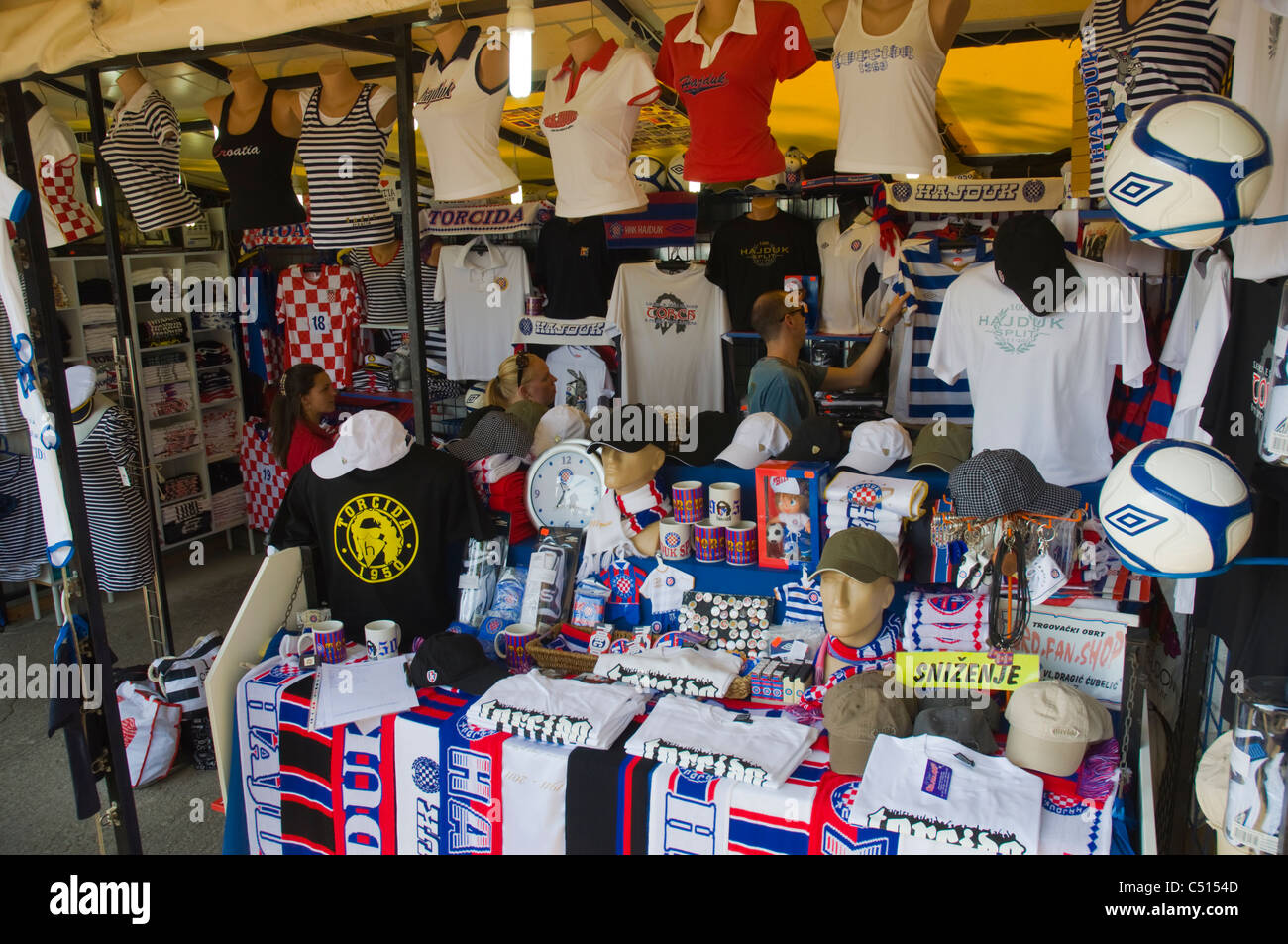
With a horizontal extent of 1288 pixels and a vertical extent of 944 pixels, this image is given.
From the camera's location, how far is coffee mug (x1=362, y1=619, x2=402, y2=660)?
3.30 m

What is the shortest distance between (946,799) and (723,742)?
60cm

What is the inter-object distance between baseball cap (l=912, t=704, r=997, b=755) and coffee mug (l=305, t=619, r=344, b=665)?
6.48 feet

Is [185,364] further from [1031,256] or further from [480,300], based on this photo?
[1031,256]

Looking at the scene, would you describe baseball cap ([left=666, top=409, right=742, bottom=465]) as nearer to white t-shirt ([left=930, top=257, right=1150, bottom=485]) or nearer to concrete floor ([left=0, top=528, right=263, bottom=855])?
white t-shirt ([left=930, top=257, right=1150, bottom=485])

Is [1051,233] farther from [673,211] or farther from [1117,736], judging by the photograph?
[673,211]

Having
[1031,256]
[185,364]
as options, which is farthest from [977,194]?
[185,364]

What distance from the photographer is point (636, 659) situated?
9.84 ft

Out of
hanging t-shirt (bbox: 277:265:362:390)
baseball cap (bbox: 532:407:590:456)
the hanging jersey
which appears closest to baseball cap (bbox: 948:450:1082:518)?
baseball cap (bbox: 532:407:590:456)

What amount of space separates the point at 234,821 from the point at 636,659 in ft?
5.00

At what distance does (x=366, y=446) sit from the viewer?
337 centimetres

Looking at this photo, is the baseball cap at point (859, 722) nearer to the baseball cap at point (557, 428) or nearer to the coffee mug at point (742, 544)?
the coffee mug at point (742, 544)

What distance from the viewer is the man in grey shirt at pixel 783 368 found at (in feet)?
13.4

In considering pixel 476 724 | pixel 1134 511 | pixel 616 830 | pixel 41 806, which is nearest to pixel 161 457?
pixel 41 806

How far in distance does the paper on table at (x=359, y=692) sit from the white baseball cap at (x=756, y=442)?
1339 mm
